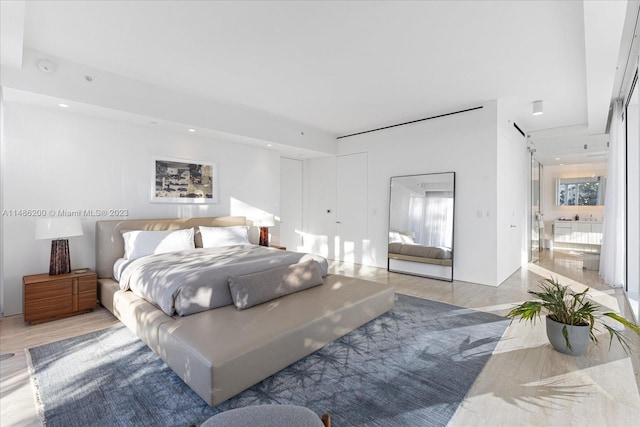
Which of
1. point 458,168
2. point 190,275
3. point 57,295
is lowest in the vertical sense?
point 57,295

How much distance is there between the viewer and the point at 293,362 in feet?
7.48

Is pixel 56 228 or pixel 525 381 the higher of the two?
pixel 56 228

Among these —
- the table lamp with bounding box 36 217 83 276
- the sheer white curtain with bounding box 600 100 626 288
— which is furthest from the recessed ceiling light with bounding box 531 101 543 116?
the table lamp with bounding box 36 217 83 276

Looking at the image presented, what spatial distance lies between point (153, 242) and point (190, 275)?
1.61 meters

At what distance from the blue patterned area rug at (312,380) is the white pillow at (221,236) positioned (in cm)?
169

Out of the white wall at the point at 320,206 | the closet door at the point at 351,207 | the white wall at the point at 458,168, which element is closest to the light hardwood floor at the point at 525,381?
the white wall at the point at 458,168

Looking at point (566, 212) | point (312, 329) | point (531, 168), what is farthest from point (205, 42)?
point (566, 212)

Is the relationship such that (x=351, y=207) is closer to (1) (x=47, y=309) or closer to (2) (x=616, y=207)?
(2) (x=616, y=207)

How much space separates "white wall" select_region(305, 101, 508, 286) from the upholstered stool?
Result: 422 cm

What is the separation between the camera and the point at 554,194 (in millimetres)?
8883

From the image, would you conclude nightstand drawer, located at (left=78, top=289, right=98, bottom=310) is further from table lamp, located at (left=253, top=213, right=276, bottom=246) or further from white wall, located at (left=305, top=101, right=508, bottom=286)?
white wall, located at (left=305, top=101, right=508, bottom=286)

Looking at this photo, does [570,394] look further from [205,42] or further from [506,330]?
[205,42]

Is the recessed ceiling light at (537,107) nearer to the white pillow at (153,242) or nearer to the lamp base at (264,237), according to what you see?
the lamp base at (264,237)

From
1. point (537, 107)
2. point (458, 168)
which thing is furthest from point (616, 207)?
point (458, 168)
